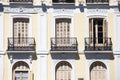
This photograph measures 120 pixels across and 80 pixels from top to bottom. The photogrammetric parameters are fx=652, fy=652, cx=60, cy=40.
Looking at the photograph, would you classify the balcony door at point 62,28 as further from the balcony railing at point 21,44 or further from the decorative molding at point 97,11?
the balcony railing at point 21,44

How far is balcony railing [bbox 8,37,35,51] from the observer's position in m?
47.3

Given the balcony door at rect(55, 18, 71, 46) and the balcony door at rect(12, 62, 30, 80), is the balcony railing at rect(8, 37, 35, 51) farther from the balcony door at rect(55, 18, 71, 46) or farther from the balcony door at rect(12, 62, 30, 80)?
the balcony door at rect(55, 18, 71, 46)

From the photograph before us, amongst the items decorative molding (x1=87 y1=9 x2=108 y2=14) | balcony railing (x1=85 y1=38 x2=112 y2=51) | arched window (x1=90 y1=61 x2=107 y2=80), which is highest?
decorative molding (x1=87 y1=9 x2=108 y2=14)

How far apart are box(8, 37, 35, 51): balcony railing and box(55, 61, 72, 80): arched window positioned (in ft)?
7.81

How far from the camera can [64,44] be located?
47875 millimetres

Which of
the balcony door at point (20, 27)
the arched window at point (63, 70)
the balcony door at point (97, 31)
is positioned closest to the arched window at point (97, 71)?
the balcony door at point (97, 31)

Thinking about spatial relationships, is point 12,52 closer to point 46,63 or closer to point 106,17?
point 46,63

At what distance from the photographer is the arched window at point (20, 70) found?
47625 millimetres

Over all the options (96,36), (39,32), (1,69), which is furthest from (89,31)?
(1,69)

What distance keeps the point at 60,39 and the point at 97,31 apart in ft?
9.15

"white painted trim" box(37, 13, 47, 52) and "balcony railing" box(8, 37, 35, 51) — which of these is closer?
"balcony railing" box(8, 37, 35, 51)

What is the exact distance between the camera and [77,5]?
1890 inches

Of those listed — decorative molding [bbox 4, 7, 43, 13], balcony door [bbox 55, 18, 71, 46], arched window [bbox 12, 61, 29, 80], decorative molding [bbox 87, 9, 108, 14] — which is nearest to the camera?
arched window [bbox 12, 61, 29, 80]

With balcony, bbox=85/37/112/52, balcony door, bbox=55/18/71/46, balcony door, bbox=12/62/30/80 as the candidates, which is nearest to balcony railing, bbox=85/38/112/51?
balcony, bbox=85/37/112/52
